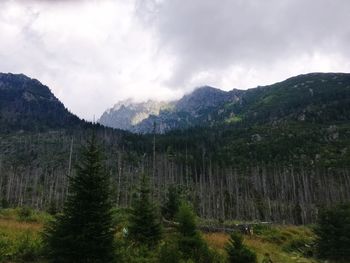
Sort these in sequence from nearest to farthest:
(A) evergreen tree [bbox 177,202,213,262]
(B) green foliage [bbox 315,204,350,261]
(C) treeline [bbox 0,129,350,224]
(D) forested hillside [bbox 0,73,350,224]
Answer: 1. (A) evergreen tree [bbox 177,202,213,262]
2. (B) green foliage [bbox 315,204,350,261]
3. (C) treeline [bbox 0,129,350,224]
4. (D) forested hillside [bbox 0,73,350,224]

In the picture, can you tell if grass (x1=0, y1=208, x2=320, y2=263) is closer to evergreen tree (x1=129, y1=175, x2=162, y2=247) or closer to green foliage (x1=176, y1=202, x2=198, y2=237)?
green foliage (x1=176, y1=202, x2=198, y2=237)

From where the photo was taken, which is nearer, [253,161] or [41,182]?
[41,182]

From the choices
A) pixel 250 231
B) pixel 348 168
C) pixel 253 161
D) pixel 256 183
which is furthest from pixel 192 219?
pixel 253 161

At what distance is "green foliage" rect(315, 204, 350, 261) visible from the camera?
99.9ft

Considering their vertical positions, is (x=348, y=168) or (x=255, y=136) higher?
(x=255, y=136)

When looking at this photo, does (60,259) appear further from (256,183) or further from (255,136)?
(255,136)

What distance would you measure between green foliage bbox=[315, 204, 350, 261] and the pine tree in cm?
2243

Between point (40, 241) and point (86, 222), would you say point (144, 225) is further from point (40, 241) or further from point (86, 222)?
point (86, 222)

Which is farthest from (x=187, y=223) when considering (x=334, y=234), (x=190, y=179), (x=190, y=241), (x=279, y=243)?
(x=190, y=179)

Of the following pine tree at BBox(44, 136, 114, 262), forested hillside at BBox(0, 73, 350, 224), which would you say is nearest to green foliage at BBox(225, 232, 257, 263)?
pine tree at BBox(44, 136, 114, 262)

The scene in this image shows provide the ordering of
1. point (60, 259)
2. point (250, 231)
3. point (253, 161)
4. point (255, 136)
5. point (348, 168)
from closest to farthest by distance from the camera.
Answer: point (60, 259) → point (250, 231) → point (348, 168) → point (253, 161) → point (255, 136)

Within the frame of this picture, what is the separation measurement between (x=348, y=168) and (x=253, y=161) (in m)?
36.5

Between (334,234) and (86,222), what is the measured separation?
937 inches

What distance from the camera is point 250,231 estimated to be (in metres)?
40.5
